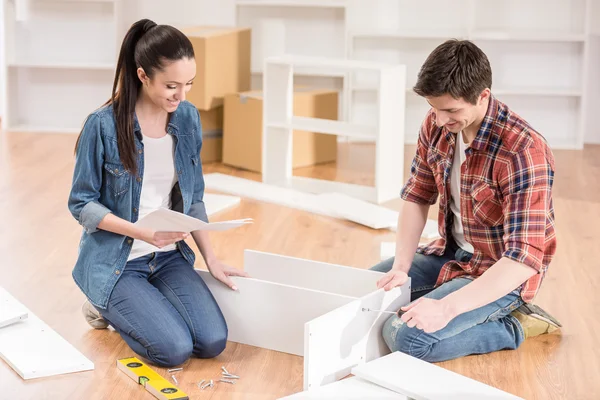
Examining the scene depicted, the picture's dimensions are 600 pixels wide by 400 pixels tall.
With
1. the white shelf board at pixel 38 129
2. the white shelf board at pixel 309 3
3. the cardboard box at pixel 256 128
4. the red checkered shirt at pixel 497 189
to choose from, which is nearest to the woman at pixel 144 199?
the red checkered shirt at pixel 497 189

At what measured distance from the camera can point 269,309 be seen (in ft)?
8.30

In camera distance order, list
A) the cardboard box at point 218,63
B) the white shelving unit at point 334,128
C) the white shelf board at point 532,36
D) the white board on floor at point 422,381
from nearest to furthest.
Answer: the white board on floor at point 422,381, the white shelving unit at point 334,128, the cardboard box at point 218,63, the white shelf board at point 532,36

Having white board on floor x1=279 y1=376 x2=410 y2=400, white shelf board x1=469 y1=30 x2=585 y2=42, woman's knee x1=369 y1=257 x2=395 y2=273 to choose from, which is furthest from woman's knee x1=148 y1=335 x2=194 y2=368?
white shelf board x1=469 y1=30 x2=585 y2=42

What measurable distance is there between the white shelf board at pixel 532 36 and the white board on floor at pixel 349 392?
12.8 ft

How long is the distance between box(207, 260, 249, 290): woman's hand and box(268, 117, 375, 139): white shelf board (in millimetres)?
1967

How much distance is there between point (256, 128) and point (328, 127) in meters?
0.55

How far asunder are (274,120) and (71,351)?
245 cm

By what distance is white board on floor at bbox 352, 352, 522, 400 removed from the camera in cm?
210

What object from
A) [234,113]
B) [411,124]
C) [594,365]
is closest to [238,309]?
[594,365]

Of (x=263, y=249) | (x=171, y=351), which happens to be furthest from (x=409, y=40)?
(x=171, y=351)

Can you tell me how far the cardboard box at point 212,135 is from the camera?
521 cm

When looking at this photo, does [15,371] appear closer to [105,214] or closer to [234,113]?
[105,214]

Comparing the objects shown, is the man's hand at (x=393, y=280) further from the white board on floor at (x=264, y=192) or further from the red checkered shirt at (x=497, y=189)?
the white board on floor at (x=264, y=192)

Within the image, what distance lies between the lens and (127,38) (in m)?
2.40
